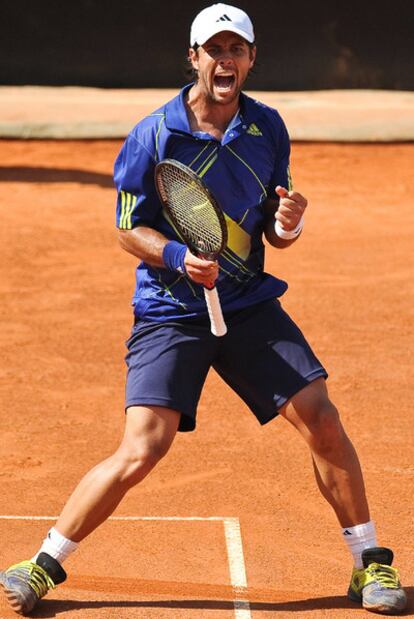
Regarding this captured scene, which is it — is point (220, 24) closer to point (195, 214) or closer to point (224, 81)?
point (224, 81)

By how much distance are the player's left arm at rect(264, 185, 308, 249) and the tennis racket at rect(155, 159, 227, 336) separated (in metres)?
0.28

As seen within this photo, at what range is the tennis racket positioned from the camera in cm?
496

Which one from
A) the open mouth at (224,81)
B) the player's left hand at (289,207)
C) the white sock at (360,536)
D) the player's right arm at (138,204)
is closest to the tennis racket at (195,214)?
the player's right arm at (138,204)

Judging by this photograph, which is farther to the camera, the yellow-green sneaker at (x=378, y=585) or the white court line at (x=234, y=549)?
the white court line at (x=234, y=549)

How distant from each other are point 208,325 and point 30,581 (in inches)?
A: 49.0

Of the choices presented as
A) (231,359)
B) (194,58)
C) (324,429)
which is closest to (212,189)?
(194,58)

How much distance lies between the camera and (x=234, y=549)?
5992mm

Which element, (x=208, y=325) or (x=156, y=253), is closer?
(x=156, y=253)

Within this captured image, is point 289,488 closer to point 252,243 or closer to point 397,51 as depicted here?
point 252,243

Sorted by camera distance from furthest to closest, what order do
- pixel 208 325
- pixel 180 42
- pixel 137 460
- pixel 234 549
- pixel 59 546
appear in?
pixel 180 42
pixel 234 549
pixel 208 325
pixel 59 546
pixel 137 460

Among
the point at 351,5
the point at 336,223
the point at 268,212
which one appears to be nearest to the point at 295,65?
the point at 351,5

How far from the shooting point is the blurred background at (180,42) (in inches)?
886

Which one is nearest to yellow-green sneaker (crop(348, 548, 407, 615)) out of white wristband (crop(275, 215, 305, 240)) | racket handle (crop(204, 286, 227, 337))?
racket handle (crop(204, 286, 227, 337))

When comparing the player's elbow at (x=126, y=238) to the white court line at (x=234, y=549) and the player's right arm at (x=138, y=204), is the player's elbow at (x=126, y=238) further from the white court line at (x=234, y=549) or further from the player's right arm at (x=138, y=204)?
the white court line at (x=234, y=549)
